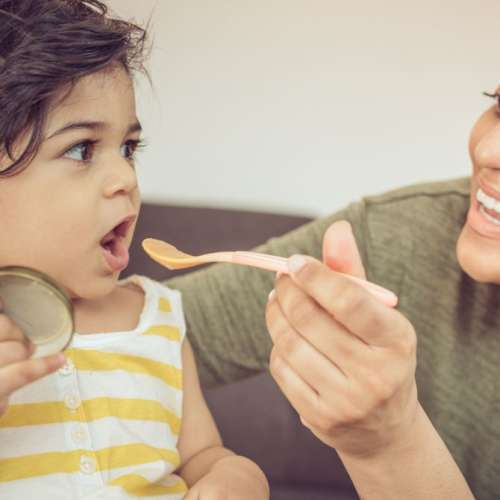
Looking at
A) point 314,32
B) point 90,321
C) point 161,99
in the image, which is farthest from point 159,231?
point 90,321

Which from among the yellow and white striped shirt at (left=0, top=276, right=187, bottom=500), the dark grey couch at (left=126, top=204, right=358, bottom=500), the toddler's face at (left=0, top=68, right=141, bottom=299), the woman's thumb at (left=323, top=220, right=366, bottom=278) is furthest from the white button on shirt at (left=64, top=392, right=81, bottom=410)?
the dark grey couch at (left=126, top=204, right=358, bottom=500)

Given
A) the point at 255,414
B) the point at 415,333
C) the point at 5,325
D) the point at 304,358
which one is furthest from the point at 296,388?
the point at 255,414

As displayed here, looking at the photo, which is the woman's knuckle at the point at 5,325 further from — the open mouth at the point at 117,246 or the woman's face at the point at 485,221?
the woman's face at the point at 485,221

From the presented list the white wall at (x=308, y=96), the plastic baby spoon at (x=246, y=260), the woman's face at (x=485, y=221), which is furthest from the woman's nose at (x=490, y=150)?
the white wall at (x=308, y=96)

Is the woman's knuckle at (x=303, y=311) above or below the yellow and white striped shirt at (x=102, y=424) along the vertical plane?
above

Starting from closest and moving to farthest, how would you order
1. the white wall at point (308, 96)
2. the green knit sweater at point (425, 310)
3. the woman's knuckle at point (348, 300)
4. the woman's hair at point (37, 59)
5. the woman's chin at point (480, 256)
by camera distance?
1. the woman's knuckle at point (348, 300)
2. the woman's hair at point (37, 59)
3. the woman's chin at point (480, 256)
4. the green knit sweater at point (425, 310)
5. the white wall at point (308, 96)

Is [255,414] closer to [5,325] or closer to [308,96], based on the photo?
[308,96]

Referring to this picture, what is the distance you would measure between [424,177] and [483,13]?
1.27ft

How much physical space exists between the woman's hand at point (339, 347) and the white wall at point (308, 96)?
0.92m

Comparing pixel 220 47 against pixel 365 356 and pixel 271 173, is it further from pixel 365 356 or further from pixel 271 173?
pixel 365 356

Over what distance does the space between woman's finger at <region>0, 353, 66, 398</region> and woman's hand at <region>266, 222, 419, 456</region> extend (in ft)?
0.62

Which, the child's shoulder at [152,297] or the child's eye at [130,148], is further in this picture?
the child's shoulder at [152,297]

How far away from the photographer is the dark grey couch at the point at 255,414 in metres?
1.48

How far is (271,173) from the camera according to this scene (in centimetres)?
159
